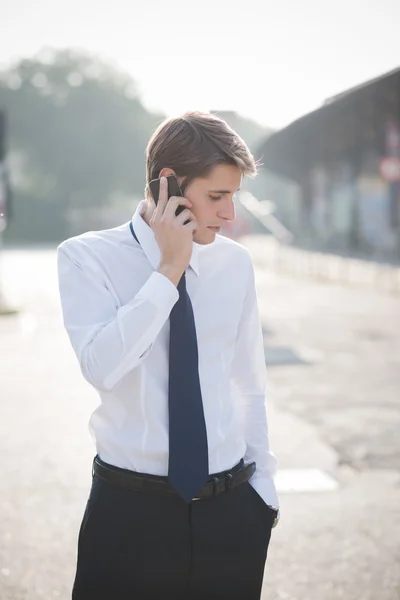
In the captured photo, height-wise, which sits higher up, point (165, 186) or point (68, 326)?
point (165, 186)

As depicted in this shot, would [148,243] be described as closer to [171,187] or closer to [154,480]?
[171,187]

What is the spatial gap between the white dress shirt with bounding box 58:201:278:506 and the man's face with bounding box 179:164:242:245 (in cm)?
8

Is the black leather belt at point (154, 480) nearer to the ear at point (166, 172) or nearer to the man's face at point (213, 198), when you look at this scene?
the man's face at point (213, 198)

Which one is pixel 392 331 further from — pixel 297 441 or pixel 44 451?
pixel 44 451

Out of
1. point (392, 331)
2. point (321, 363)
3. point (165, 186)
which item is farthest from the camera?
point (392, 331)

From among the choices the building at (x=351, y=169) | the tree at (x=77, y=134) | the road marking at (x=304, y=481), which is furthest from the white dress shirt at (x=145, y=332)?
the tree at (x=77, y=134)

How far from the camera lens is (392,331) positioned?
14094 mm

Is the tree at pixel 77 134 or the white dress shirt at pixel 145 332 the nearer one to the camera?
the white dress shirt at pixel 145 332

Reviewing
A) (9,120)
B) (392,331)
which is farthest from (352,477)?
(9,120)

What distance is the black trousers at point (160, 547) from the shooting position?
91.3 inches

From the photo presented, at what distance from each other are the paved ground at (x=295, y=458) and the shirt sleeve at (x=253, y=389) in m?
1.57

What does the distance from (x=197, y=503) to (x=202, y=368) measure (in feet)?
1.18

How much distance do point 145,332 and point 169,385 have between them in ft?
0.65

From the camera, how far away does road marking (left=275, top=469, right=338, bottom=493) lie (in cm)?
566
